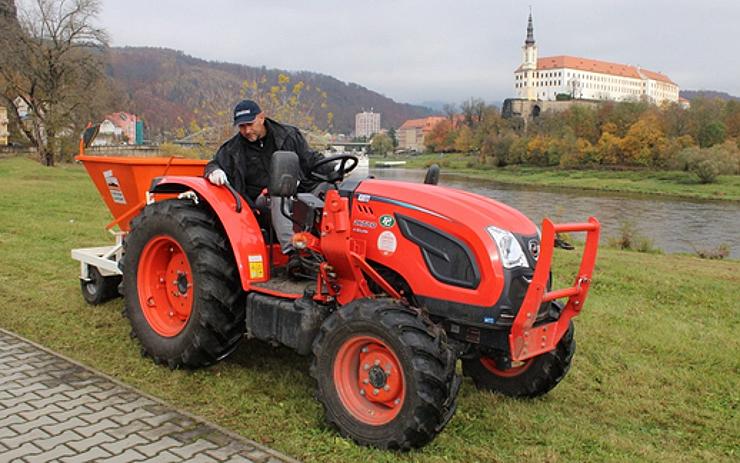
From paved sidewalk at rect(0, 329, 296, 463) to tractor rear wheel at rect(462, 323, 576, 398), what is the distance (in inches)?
61.7

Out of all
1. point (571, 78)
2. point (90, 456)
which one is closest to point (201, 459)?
point (90, 456)

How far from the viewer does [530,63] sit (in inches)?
5182

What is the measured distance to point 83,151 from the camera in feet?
20.4

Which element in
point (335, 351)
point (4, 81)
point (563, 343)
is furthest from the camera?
point (4, 81)

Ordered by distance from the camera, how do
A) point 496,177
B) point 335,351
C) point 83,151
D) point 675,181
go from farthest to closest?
point 496,177, point 675,181, point 83,151, point 335,351

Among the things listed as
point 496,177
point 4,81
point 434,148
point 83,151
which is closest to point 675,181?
point 496,177

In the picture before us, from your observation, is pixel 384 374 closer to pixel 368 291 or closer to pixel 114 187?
pixel 368 291

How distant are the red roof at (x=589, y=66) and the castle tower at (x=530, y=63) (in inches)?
62.6

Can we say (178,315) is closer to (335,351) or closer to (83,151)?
(335,351)

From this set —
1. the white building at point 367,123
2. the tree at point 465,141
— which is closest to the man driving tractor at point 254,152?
the tree at point 465,141

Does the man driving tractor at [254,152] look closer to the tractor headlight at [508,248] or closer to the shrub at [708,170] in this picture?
the tractor headlight at [508,248]

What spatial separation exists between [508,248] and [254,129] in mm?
2022

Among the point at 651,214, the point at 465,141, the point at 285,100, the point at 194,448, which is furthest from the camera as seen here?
the point at 465,141

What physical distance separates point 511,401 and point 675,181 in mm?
50179
